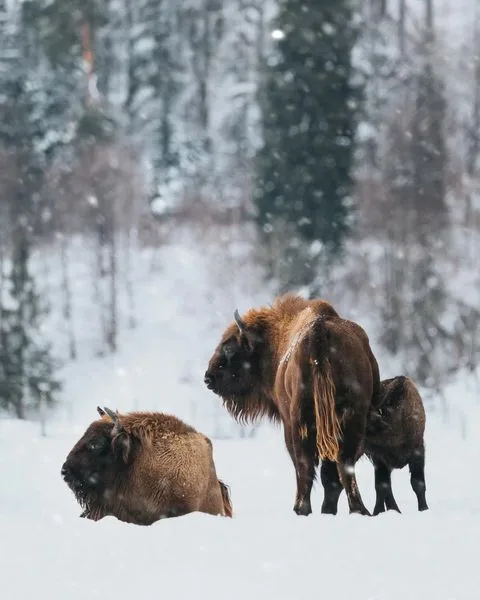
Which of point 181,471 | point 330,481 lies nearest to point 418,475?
point 330,481

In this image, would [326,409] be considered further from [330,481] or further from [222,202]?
[222,202]

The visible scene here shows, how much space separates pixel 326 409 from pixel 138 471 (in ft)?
4.08

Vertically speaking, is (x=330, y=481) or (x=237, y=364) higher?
(x=237, y=364)

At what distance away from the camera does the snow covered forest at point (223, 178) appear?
4078 centimetres

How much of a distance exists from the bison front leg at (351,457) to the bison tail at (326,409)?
0.24 feet

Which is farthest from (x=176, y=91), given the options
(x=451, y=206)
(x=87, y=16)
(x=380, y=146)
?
(x=451, y=206)

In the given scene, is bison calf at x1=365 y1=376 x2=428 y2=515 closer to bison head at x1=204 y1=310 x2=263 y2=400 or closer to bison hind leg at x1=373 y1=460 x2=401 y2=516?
bison hind leg at x1=373 y1=460 x2=401 y2=516

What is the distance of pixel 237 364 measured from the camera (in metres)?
9.55

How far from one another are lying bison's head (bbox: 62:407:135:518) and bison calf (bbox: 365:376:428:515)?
1998 mm

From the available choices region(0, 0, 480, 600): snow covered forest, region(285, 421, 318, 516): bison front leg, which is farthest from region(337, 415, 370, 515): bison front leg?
region(0, 0, 480, 600): snow covered forest

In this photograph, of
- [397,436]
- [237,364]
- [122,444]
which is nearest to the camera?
[122,444]

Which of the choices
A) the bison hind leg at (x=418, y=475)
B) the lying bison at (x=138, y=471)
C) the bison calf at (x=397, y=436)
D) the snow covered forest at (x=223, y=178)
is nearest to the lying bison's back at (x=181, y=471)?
the lying bison at (x=138, y=471)

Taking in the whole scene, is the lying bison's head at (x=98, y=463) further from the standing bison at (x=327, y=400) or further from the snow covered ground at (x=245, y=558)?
the standing bison at (x=327, y=400)

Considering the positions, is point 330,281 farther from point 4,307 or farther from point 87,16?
point 87,16
